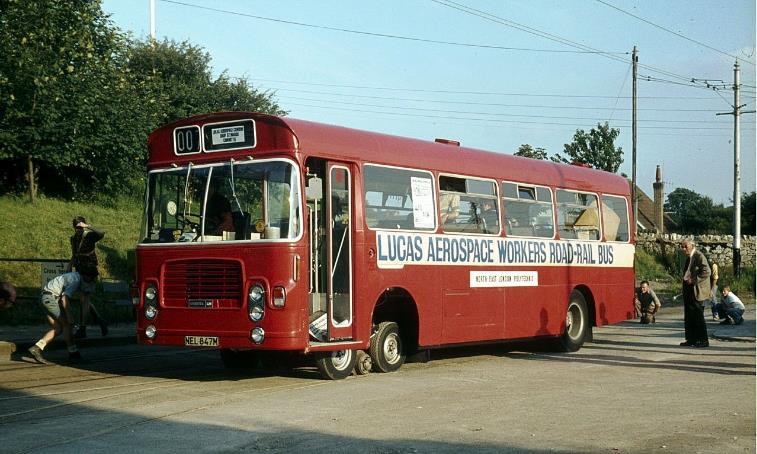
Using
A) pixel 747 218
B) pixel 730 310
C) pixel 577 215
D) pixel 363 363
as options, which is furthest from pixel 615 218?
pixel 747 218

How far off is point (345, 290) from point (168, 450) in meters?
5.11

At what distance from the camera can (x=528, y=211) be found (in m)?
17.0

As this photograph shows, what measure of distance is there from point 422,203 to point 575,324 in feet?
16.9

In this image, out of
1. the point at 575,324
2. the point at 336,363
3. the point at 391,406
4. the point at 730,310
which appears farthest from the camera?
the point at 730,310

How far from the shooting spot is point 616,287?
63.9 feet

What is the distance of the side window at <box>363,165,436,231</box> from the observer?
13523 millimetres

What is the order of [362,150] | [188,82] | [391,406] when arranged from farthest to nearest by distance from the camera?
[188,82] → [362,150] → [391,406]

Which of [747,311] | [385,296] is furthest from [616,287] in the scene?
[747,311]

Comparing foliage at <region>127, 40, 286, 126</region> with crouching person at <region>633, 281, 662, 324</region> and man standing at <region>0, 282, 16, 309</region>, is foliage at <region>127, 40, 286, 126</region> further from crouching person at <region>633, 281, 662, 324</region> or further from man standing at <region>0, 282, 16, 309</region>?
man standing at <region>0, 282, 16, 309</region>

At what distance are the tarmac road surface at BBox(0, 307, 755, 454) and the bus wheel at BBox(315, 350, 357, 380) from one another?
7.1 inches

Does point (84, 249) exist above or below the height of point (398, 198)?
below

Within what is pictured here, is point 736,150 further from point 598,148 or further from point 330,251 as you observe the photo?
point 330,251

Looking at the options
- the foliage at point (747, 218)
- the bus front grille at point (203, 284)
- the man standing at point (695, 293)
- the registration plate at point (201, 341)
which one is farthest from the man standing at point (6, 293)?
the foliage at point (747, 218)

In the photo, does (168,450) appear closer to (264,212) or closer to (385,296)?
(264,212)
